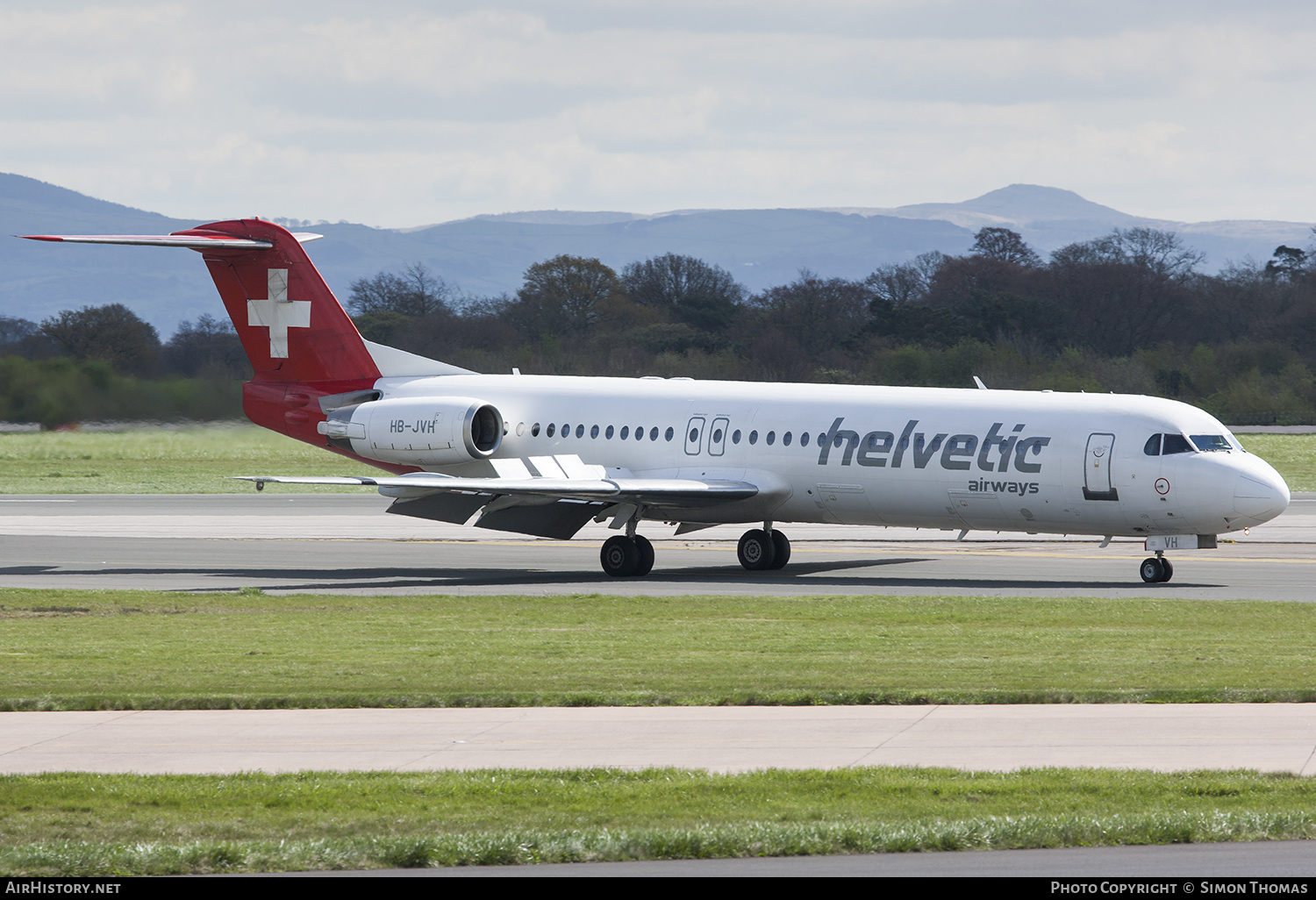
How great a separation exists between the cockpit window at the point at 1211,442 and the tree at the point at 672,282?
87.5 meters

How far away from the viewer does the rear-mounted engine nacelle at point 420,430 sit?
31.3 metres

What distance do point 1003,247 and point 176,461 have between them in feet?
284

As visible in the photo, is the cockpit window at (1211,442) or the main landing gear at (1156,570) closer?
the cockpit window at (1211,442)

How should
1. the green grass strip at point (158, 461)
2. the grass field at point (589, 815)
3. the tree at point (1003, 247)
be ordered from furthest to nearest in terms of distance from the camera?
→ the tree at point (1003, 247) < the green grass strip at point (158, 461) < the grass field at point (589, 815)

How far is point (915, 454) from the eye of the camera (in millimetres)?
27484

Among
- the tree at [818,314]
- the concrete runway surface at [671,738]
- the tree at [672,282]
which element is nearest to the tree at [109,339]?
the concrete runway surface at [671,738]

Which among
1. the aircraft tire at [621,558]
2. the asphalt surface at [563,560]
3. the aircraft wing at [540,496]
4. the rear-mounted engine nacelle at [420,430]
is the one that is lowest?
the asphalt surface at [563,560]

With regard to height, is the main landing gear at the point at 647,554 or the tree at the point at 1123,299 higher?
the tree at the point at 1123,299

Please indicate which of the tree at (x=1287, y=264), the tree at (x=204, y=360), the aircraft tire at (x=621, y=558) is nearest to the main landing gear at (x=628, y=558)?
the aircraft tire at (x=621, y=558)

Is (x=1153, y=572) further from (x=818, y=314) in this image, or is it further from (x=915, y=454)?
(x=818, y=314)

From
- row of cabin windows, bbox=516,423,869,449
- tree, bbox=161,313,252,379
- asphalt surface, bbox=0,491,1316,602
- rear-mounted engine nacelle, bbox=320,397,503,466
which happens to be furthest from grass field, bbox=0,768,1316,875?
tree, bbox=161,313,252,379

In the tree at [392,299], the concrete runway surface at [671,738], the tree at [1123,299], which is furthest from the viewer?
the tree at [392,299]

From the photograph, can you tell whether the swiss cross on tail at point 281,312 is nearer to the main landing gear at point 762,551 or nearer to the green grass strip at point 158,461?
the green grass strip at point 158,461

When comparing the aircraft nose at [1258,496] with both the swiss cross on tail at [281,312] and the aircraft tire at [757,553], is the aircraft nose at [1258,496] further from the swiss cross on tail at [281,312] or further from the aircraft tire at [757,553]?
the swiss cross on tail at [281,312]
